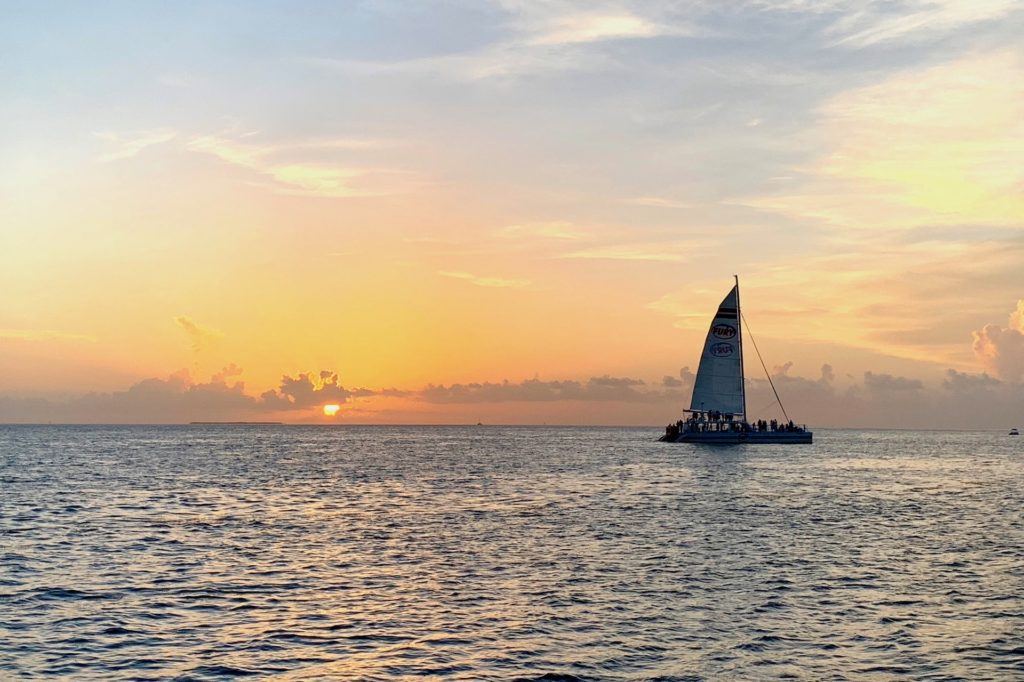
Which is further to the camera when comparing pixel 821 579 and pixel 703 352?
pixel 703 352

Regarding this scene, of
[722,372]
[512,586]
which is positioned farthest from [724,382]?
[512,586]

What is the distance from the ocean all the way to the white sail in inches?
2843

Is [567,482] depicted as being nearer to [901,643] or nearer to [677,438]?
[901,643]

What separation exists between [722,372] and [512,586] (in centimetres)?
11809

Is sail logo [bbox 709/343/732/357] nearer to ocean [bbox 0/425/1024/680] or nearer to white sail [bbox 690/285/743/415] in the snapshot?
white sail [bbox 690/285/743/415]

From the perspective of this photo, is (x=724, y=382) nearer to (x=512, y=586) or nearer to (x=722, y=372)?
(x=722, y=372)

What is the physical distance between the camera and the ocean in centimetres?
2534

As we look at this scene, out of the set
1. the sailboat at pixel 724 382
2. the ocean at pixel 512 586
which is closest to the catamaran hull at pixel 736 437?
the sailboat at pixel 724 382

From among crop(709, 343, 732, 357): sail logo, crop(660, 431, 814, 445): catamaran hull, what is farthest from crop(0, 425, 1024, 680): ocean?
crop(709, 343, 732, 357): sail logo

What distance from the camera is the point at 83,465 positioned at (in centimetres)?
12088

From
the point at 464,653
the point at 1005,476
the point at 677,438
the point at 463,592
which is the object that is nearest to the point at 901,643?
the point at 464,653

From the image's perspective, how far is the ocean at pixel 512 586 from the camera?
25344 millimetres

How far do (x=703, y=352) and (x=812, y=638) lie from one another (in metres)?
124

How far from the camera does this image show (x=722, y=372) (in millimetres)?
148500
